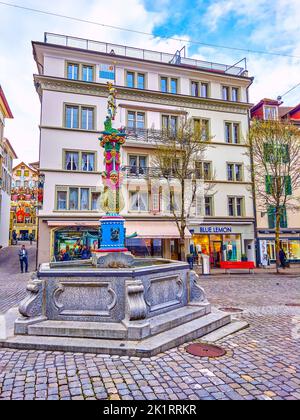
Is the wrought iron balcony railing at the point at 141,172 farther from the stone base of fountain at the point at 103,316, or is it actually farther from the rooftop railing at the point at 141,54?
the stone base of fountain at the point at 103,316

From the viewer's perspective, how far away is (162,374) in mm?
4402

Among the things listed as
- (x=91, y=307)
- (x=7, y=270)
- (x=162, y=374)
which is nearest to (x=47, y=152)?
(x=7, y=270)

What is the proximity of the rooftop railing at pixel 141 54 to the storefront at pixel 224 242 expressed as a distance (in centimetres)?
1521

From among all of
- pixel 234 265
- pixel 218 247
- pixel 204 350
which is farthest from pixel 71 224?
pixel 204 350

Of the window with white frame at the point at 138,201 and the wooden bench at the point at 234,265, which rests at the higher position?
the window with white frame at the point at 138,201

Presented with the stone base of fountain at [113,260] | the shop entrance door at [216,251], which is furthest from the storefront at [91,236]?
the stone base of fountain at [113,260]

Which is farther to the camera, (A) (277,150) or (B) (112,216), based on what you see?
(A) (277,150)

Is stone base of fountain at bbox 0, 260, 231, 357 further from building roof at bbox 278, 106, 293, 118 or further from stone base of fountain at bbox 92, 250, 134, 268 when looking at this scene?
building roof at bbox 278, 106, 293, 118

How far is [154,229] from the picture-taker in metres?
23.1

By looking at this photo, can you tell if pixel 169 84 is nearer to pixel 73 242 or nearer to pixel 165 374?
pixel 73 242

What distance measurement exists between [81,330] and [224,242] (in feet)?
71.1

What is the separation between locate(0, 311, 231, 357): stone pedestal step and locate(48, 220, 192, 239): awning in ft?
52.6

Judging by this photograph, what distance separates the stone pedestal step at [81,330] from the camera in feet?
18.4
